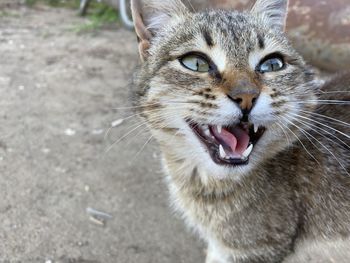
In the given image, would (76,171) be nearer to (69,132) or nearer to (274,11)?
(69,132)

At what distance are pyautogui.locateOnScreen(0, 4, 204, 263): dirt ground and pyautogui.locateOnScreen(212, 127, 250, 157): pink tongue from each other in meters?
0.67

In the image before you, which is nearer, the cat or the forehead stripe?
the cat

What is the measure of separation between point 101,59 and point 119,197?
2.50 m

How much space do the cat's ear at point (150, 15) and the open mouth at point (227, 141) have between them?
1.96 ft

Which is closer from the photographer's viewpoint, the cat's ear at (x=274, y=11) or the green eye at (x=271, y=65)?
the green eye at (x=271, y=65)

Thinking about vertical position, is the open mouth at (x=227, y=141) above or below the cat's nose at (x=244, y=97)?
below

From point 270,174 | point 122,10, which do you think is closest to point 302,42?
point 270,174

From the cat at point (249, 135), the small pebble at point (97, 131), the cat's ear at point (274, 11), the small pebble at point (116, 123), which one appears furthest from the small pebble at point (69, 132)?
the cat's ear at point (274, 11)

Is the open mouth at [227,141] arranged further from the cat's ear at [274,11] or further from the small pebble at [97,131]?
the small pebble at [97,131]

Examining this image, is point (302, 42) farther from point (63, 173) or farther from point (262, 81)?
point (63, 173)

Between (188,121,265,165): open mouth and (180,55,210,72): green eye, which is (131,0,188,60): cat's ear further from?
(188,121,265,165): open mouth

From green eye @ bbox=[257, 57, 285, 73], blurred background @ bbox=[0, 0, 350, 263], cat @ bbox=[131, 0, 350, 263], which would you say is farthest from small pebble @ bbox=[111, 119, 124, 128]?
green eye @ bbox=[257, 57, 285, 73]

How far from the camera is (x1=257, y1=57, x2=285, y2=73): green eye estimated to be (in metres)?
2.30

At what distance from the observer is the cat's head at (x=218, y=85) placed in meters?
2.09
